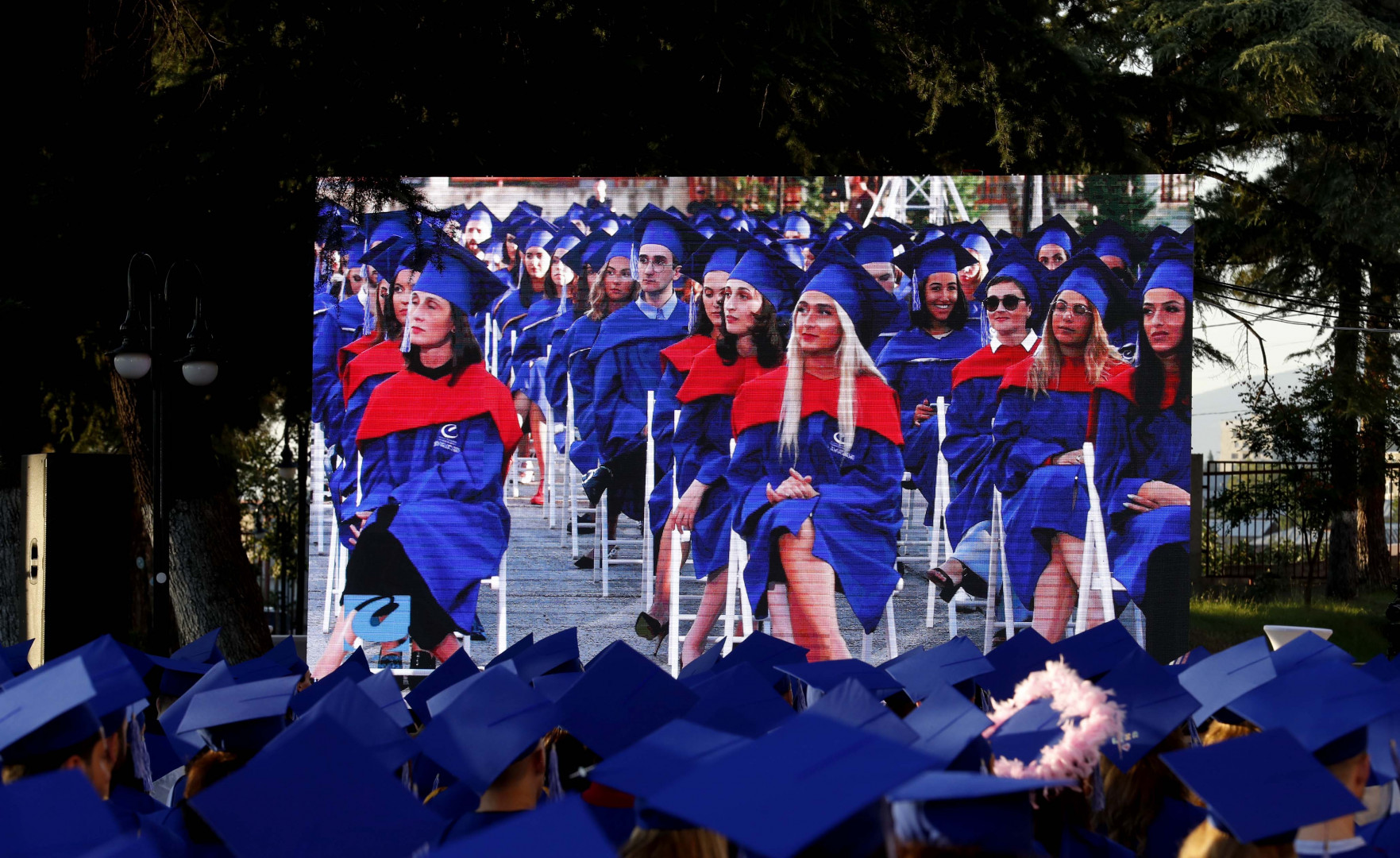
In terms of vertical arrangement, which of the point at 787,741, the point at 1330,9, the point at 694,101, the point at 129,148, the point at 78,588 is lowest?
the point at 78,588

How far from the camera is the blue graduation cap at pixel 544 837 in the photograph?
1792 mm

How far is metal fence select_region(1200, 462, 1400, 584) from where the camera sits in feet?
58.0

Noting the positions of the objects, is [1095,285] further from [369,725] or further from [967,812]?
[967,812]

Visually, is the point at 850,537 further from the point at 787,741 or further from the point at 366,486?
the point at 787,741

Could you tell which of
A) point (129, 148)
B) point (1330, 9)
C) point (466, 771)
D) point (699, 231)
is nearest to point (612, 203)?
point (699, 231)

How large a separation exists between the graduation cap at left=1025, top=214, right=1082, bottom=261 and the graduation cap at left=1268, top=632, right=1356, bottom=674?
18.1ft

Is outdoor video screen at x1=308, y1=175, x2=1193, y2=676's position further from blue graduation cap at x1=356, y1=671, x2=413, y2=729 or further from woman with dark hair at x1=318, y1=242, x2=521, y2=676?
blue graduation cap at x1=356, y1=671, x2=413, y2=729

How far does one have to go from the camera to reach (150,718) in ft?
14.4

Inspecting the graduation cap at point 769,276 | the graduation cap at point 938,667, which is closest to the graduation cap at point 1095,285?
the graduation cap at point 769,276

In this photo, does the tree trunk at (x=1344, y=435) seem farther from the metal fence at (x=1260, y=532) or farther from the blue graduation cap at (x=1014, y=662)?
the blue graduation cap at (x=1014, y=662)

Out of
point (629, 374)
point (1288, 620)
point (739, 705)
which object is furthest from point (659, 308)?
point (1288, 620)

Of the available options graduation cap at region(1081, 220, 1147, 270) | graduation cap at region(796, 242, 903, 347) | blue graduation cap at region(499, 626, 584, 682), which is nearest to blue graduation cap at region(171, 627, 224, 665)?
blue graduation cap at region(499, 626, 584, 682)

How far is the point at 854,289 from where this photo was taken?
28.4 ft

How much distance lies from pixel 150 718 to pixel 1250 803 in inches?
149
